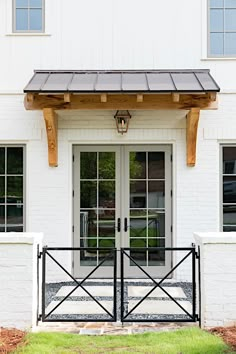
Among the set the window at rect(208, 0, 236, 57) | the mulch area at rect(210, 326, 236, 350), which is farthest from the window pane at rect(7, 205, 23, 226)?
the window at rect(208, 0, 236, 57)

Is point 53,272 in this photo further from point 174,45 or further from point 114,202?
point 174,45

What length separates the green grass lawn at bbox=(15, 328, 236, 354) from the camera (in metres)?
4.82

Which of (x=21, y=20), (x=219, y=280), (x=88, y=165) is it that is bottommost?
(x=219, y=280)

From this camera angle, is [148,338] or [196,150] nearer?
[148,338]

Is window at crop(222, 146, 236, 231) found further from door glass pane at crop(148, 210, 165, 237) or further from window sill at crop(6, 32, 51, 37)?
window sill at crop(6, 32, 51, 37)

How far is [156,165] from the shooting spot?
8742 millimetres

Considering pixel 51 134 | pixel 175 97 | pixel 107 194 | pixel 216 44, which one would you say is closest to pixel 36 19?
pixel 51 134

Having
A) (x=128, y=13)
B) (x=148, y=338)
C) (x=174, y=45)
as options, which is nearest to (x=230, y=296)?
(x=148, y=338)

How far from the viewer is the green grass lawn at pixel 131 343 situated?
4.82 metres

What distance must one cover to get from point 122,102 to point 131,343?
3.93 meters

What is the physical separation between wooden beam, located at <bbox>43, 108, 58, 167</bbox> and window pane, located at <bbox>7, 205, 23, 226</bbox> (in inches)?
40.3

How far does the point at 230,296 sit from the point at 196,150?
3.46 metres

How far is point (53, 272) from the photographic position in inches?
336

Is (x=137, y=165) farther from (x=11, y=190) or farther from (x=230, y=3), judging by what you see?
(x=230, y=3)
